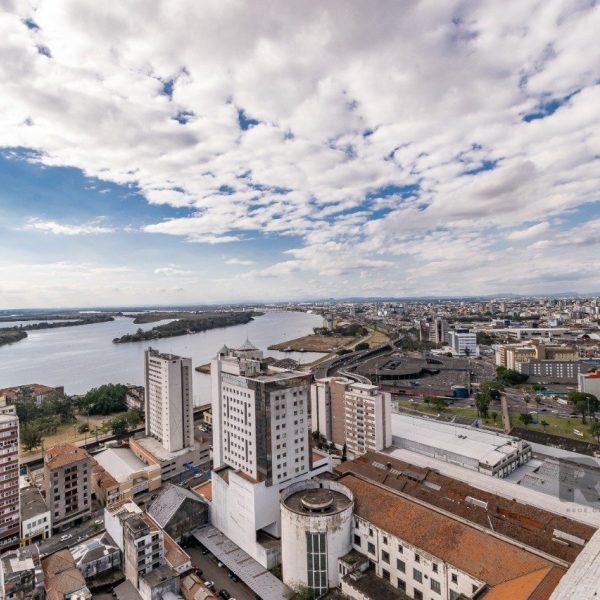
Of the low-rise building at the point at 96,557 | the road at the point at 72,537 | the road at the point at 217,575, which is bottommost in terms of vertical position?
the road at the point at 72,537

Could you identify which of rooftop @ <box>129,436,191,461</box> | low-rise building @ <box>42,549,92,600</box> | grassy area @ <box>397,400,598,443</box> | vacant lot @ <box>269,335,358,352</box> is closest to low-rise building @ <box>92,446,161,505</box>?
rooftop @ <box>129,436,191,461</box>

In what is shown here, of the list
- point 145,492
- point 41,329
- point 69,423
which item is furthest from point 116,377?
point 41,329

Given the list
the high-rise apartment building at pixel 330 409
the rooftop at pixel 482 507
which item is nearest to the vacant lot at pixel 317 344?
the high-rise apartment building at pixel 330 409

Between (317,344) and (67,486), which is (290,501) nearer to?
(67,486)

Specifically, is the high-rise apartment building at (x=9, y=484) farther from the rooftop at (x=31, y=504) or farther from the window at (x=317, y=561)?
the window at (x=317, y=561)

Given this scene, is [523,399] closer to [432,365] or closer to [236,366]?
[432,365]

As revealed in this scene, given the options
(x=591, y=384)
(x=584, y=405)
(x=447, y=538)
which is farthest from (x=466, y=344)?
(x=447, y=538)

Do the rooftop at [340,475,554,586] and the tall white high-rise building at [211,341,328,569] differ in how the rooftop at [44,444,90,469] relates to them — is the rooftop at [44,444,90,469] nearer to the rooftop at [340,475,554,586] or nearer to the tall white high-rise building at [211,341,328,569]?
the tall white high-rise building at [211,341,328,569]

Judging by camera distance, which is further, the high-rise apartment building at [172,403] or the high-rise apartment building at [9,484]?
the high-rise apartment building at [172,403]
